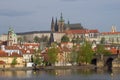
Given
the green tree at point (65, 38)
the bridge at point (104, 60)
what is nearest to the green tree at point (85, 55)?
the bridge at point (104, 60)

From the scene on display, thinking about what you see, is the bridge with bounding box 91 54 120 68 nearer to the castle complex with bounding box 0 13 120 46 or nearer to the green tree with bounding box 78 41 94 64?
the green tree with bounding box 78 41 94 64

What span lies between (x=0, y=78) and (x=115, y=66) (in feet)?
128

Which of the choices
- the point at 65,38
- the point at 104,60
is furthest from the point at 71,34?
the point at 104,60

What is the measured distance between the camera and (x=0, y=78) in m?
63.0

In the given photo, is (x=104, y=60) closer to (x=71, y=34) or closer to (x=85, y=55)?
(x=85, y=55)

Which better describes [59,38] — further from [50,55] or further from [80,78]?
[80,78]

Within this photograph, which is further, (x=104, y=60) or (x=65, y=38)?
(x=65, y=38)

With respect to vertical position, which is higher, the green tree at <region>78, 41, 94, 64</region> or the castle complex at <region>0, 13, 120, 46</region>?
the castle complex at <region>0, 13, 120, 46</region>

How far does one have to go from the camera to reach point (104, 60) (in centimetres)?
10306

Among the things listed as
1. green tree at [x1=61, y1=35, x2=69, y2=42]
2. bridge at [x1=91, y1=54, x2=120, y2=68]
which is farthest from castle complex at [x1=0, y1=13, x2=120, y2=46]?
bridge at [x1=91, y1=54, x2=120, y2=68]

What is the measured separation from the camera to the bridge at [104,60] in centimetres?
10206

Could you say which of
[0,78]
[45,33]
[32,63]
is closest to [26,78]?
[0,78]

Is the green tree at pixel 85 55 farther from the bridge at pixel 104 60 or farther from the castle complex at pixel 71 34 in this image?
the castle complex at pixel 71 34

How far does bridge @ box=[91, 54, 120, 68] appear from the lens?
10206cm
